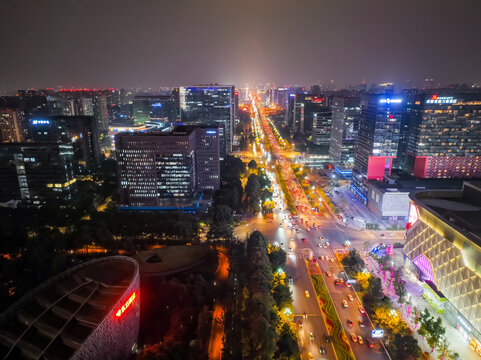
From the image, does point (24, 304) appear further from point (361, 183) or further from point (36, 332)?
point (361, 183)

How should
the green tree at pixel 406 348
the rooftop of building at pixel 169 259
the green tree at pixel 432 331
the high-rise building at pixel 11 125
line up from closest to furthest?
1. the green tree at pixel 406 348
2. the green tree at pixel 432 331
3. the rooftop of building at pixel 169 259
4. the high-rise building at pixel 11 125

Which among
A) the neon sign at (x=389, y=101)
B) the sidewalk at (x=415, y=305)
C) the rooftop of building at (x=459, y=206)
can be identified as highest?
the neon sign at (x=389, y=101)

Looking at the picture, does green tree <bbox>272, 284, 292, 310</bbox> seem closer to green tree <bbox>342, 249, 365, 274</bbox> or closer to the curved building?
green tree <bbox>342, 249, 365, 274</bbox>

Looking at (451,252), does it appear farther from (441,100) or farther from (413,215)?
(441,100)

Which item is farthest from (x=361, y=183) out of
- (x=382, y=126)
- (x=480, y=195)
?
(x=480, y=195)

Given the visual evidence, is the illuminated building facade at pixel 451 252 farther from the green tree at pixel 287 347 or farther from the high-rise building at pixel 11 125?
the high-rise building at pixel 11 125

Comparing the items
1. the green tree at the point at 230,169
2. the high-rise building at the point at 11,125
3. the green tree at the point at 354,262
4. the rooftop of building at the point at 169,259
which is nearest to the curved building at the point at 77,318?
the rooftop of building at the point at 169,259
